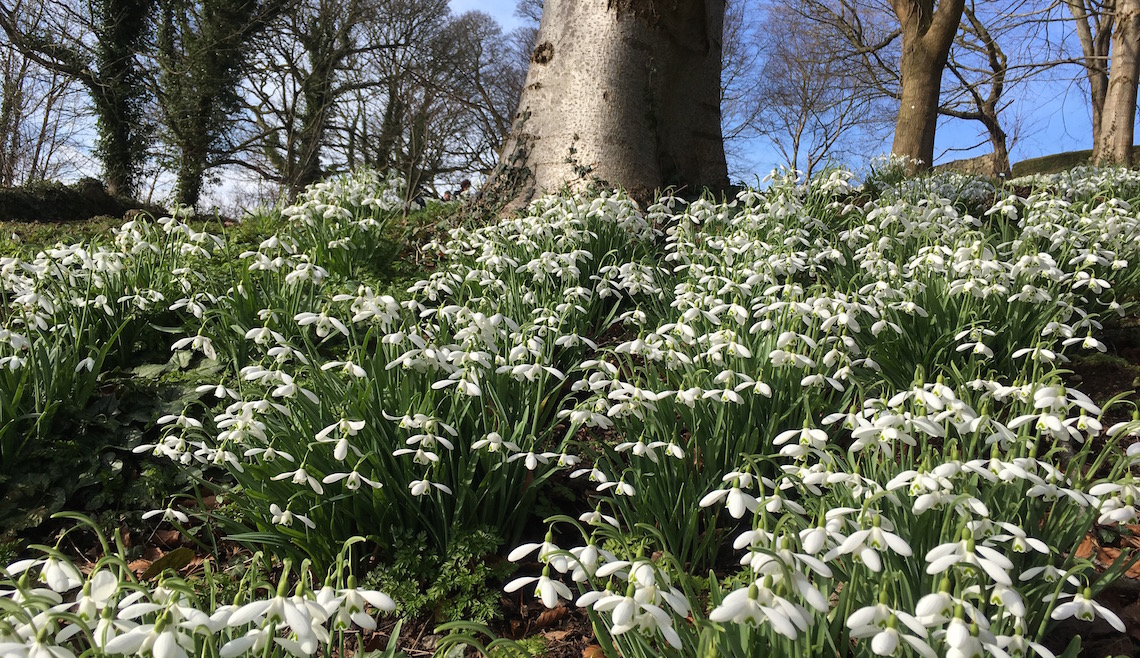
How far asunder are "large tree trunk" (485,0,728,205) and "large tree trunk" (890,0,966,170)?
4739 mm

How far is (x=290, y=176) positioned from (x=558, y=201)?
9221 mm

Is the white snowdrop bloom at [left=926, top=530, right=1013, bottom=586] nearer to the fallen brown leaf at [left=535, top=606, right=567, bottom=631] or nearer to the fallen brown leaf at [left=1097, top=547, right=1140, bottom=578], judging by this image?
the fallen brown leaf at [left=535, top=606, right=567, bottom=631]

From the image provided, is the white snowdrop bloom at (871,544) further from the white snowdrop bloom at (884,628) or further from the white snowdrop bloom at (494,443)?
the white snowdrop bloom at (494,443)

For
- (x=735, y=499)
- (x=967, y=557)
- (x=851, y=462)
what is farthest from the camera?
(x=851, y=462)

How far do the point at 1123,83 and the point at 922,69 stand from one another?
429cm

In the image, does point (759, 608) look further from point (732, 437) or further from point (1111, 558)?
point (1111, 558)

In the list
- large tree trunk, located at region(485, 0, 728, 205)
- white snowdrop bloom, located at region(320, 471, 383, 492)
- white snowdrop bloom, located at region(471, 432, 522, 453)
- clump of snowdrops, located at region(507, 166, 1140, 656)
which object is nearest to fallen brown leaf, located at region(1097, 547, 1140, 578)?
clump of snowdrops, located at region(507, 166, 1140, 656)

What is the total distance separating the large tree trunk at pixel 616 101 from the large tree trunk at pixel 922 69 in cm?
474

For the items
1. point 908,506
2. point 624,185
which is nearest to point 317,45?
point 624,185

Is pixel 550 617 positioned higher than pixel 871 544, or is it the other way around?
pixel 871 544

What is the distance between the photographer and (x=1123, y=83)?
10602mm

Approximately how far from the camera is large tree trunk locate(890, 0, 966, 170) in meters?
8.74

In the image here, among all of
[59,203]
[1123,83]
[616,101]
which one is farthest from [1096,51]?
[59,203]

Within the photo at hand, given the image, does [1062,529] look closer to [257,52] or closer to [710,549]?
[710,549]
